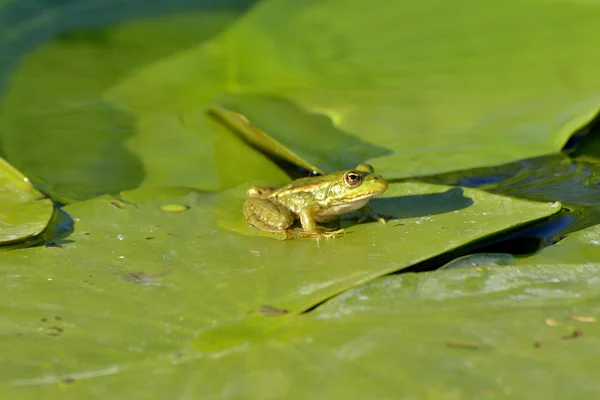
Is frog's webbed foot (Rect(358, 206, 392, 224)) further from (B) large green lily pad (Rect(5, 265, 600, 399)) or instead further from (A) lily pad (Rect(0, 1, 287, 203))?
(B) large green lily pad (Rect(5, 265, 600, 399))

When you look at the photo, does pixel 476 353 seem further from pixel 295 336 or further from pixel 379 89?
pixel 379 89

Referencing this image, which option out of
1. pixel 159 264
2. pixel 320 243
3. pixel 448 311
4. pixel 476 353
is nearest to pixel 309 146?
pixel 320 243

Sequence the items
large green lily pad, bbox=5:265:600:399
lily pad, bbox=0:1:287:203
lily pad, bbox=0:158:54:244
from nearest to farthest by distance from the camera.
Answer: large green lily pad, bbox=5:265:600:399, lily pad, bbox=0:158:54:244, lily pad, bbox=0:1:287:203

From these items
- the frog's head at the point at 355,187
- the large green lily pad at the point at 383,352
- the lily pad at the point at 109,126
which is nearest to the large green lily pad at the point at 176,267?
the large green lily pad at the point at 383,352

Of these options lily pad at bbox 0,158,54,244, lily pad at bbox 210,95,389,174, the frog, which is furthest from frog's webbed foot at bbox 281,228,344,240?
lily pad at bbox 0,158,54,244

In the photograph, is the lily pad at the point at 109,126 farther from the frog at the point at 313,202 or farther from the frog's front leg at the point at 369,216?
the frog's front leg at the point at 369,216

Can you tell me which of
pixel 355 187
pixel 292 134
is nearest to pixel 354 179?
pixel 355 187
